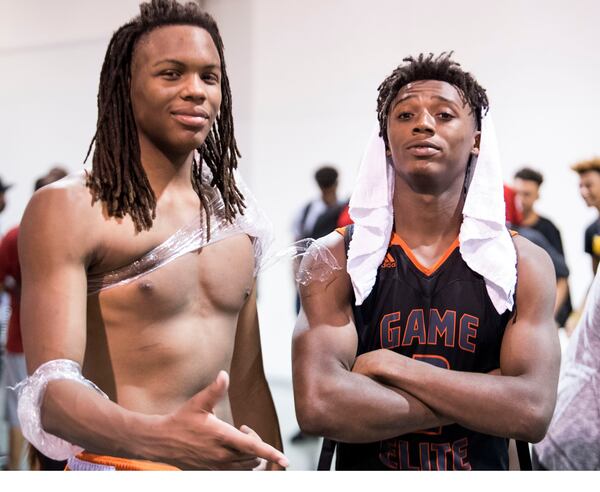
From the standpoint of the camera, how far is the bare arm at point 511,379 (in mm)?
1724

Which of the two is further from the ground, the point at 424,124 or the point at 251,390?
the point at 424,124

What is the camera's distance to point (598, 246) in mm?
2666

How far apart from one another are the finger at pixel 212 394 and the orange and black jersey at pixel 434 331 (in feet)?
1.88

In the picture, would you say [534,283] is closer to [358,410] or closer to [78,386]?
[358,410]

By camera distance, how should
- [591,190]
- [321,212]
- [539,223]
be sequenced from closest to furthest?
[591,190]
[539,223]
[321,212]

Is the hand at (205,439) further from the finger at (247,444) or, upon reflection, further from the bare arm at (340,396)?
→ the bare arm at (340,396)

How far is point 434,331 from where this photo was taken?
1834 millimetres

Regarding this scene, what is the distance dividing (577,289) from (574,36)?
138 centimetres

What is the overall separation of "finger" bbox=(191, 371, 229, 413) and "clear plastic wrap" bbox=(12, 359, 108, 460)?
244 millimetres

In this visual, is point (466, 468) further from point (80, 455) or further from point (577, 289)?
point (577, 289)

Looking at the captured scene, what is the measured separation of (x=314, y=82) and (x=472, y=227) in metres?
3.29

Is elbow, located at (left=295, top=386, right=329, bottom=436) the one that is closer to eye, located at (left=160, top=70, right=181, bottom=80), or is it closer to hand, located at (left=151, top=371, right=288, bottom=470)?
hand, located at (left=151, top=371, right=288, bottom=470)

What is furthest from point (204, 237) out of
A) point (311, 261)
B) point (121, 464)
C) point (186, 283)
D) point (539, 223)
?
point (539, 223)

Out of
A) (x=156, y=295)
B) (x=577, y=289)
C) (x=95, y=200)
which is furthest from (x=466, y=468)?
(x=577, y=289)
